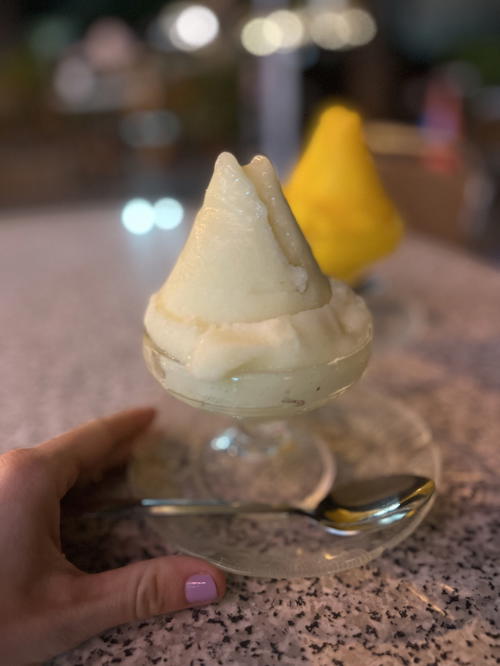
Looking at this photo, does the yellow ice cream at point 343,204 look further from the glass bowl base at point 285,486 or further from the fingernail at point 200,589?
the fingernail at point 200,589

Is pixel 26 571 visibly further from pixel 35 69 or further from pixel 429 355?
pixel 35 69

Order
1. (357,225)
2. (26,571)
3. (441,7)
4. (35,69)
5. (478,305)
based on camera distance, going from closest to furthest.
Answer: (26,571) < (357,225) < (478,305) < (35,69) < (441,7)

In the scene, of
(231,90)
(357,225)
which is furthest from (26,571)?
(231,90)

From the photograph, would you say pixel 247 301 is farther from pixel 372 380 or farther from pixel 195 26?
pixel 195 26

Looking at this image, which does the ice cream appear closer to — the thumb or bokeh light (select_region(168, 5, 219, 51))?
the thumb

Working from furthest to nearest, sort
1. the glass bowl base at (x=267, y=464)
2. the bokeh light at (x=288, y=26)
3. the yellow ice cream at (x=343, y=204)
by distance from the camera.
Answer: the bokeh light at (x=288, y=26), the yellow ice cream at (x=343, y=204), the glass bowl base at (x=267, y=464)

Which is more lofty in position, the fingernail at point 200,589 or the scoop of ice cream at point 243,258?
the scoop of ice cream at point 243,258

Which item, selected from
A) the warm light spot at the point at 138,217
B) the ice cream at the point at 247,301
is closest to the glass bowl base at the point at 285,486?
the ice cream at the point at 247,301
